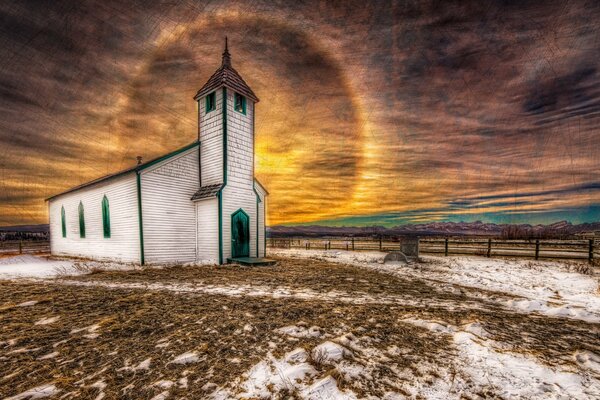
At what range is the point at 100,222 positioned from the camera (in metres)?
14.3

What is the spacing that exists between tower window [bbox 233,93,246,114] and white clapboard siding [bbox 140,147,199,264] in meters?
3.37

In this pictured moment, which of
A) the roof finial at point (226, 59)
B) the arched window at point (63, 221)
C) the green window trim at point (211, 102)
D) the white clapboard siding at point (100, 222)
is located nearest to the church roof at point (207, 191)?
the white clapboard siding at point (100, 222)

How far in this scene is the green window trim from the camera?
13.8 metres

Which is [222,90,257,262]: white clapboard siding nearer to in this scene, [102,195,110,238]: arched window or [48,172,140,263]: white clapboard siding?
[48,172,140,263]: white clapboard siding

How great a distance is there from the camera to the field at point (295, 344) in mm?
2613

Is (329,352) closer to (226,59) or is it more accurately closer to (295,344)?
(295,344)

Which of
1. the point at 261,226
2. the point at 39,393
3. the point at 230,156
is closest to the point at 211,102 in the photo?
the point at 230,156

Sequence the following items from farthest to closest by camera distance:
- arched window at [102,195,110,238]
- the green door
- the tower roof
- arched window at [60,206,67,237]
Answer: arched window at [60,206,67,237], arched window at [102,195,110,238], the tower roof, the green door

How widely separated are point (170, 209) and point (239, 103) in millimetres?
6959

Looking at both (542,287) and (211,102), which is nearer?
(542,287)

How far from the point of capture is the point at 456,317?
15.5ft

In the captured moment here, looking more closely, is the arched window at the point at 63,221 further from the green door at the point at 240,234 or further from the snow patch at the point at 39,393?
the snow patch at the point at 39,393

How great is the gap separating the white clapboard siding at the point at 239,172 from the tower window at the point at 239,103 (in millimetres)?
194

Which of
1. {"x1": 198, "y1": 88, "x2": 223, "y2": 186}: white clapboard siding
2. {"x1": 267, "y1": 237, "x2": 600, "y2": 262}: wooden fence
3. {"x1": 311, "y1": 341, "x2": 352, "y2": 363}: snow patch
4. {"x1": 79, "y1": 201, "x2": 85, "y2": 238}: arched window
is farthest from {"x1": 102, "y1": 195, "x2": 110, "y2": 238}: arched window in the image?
{"x1": 267, "y1": 237, "x2": 600, "y2": 262}: wooden fence
